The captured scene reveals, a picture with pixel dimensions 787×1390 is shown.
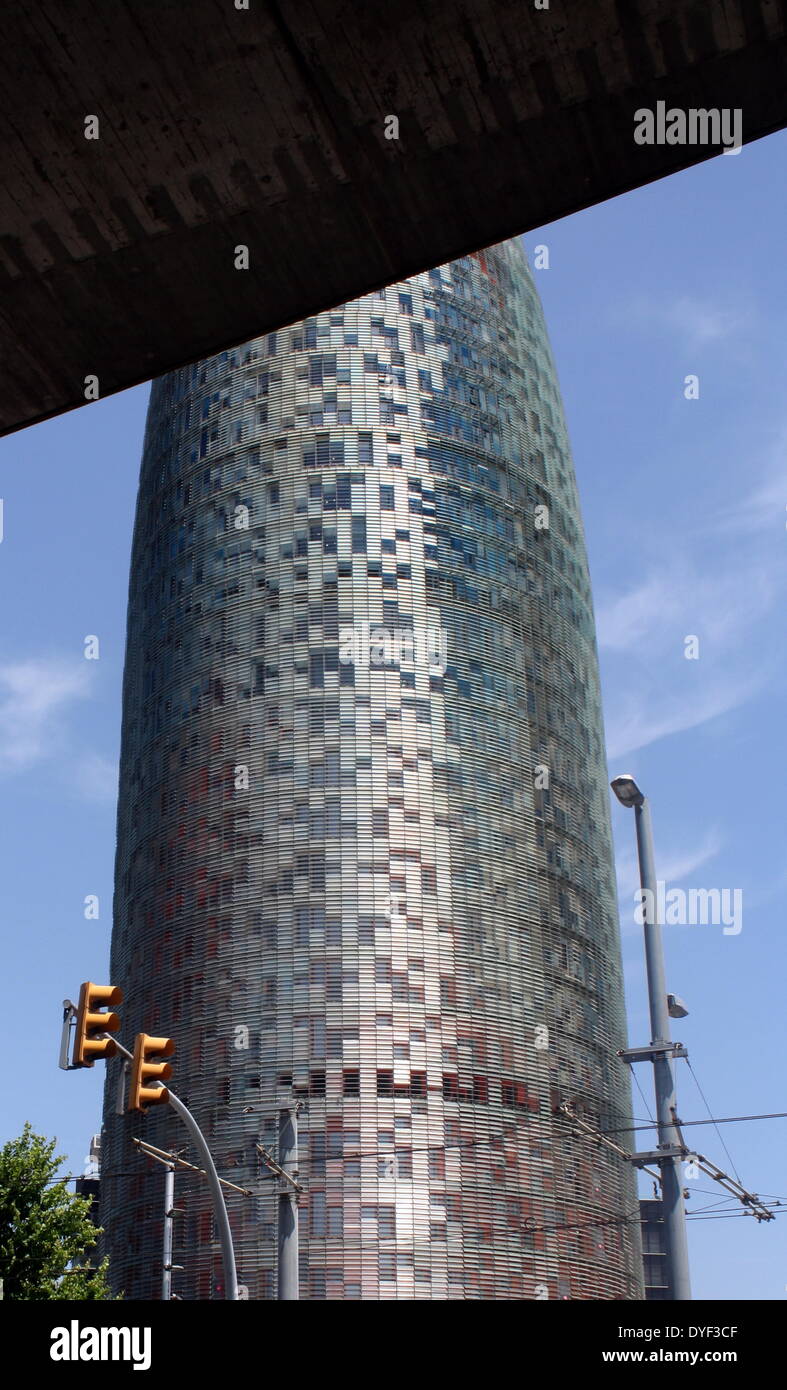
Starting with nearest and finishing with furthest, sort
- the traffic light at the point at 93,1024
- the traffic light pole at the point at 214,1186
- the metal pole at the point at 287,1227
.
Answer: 1. the traffic light at the point at 93,1024
2. the traffic light pole at the point at 214,1186
3. the metal pole at the point at 287,1227

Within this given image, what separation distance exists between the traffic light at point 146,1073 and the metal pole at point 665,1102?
597 inches

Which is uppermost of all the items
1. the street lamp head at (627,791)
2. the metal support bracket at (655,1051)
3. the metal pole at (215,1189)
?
the street lamp head at (627,791)

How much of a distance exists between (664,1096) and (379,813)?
1494 inches

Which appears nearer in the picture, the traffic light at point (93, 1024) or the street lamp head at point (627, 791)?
the traffic light at point (93, 1024)

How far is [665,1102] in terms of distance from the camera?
30625 millimetres

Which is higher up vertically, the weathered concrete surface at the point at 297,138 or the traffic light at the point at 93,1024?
the weathered concrete surface at the point at 297,138

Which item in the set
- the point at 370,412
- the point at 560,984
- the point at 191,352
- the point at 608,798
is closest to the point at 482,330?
the point at 370,412

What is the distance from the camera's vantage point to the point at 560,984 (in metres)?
68.4

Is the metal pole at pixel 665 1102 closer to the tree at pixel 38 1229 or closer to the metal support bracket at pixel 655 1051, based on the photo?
the metal support bracket at pixel 655 1051

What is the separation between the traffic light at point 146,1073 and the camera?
17.1 meters

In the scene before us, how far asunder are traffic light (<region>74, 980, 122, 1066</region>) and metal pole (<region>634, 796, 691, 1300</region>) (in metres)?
16.1

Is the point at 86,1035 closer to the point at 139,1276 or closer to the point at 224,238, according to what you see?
the point at 224,238

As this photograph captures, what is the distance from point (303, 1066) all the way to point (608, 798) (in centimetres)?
2570

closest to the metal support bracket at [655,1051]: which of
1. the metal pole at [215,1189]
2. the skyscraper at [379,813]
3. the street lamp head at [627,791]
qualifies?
the street lamp head at [627,791]
